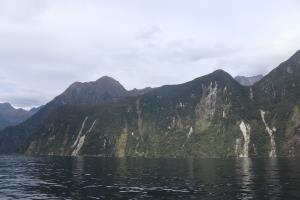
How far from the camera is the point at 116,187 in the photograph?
91625mm

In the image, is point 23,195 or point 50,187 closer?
point 23,195

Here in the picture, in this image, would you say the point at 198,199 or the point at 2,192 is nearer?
the point at 198,199

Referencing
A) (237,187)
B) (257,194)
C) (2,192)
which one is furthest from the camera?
(237,187)

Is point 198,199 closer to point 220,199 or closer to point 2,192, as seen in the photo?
point 220,199

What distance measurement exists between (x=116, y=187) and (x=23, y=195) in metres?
21.3

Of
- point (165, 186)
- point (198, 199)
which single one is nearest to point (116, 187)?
point (165, 186)

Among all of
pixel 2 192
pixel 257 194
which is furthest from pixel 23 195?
pixel 257 194

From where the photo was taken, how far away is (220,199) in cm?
7100

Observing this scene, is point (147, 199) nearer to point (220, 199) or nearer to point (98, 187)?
point (220, 199)

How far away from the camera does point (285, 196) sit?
240ft

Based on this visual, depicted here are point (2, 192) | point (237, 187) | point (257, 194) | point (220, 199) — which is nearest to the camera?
point (220, 199)

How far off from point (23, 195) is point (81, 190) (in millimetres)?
12462

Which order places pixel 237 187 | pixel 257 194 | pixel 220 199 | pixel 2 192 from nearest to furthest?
pixel 220 199 < pixel 257 194 < pixel 2 192 < pixel 237 187

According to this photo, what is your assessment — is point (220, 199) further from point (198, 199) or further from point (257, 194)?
point (257, 194)
